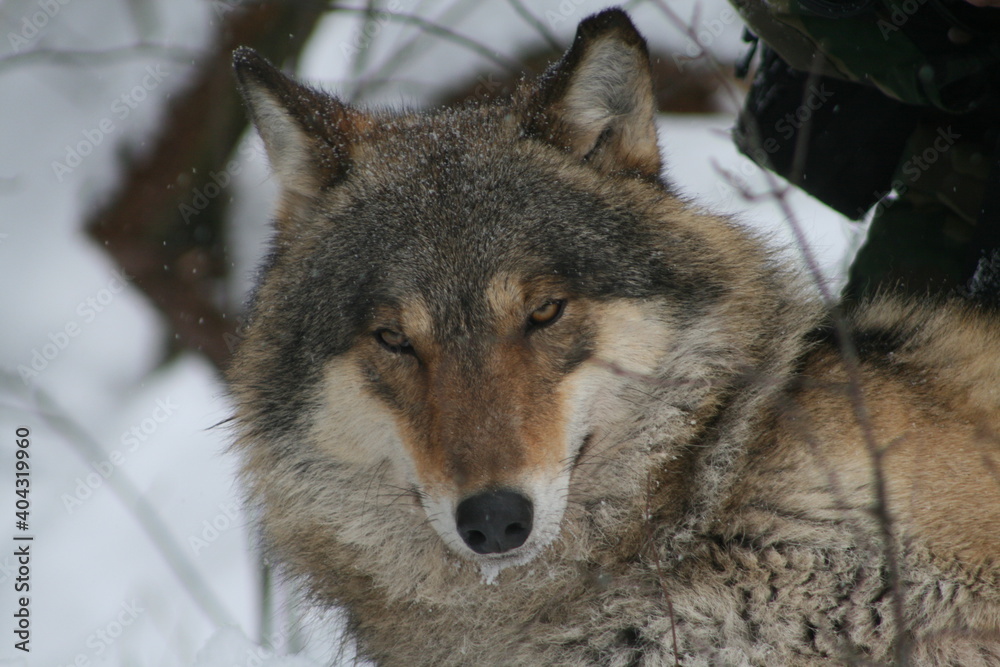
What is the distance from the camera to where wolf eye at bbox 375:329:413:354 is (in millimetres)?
2850

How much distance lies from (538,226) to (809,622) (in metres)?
1.45

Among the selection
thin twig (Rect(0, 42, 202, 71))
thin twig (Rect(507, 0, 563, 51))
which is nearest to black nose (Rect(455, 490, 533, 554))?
thin twig (Rect(507, 0, 563, 51))

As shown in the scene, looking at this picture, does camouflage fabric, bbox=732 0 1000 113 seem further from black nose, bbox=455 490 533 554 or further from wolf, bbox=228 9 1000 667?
black nose, bbox=455 490 533 554

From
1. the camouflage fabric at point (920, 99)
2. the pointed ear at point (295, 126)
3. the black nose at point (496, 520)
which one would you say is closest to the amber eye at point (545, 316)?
the black nose at point (496, 520)

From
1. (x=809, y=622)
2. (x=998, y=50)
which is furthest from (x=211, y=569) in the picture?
(x=998, y=50)

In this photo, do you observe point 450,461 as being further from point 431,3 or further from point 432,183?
point 431,3

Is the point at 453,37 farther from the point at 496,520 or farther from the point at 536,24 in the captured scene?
the point at 496,520

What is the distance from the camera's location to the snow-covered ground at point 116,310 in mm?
5883

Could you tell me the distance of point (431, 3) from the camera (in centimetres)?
689

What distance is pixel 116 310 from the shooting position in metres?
7.27

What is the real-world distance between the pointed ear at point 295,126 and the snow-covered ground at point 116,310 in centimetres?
289

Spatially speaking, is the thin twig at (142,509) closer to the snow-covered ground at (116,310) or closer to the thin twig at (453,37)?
the snow-covered ground at (116,310)

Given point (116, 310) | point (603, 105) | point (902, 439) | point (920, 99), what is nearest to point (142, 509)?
point (116, 310)

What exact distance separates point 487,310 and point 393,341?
35 cm
